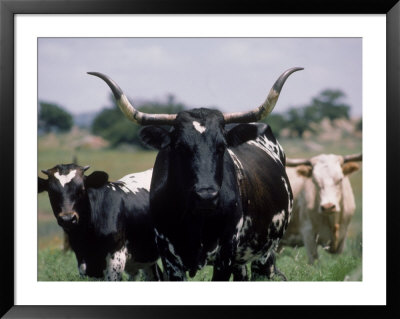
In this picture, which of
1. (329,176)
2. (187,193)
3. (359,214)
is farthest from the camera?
(329,176)

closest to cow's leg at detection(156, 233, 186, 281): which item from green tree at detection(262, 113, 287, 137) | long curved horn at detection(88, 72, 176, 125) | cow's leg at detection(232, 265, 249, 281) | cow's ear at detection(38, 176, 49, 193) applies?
cow's leg at detection(232, 265, 249, 281)

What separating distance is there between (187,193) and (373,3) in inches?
81.6

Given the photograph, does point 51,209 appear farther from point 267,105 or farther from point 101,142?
point 267,105

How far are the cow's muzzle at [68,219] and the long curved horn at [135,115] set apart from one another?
96 cm

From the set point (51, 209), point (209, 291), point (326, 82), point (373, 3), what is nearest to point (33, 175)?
point (51, 209)

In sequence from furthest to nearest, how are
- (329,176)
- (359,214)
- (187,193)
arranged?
(329,176), (359,214), (187,193)

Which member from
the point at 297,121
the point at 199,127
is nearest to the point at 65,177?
the point at 199,127

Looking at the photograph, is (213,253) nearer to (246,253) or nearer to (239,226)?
(239,226)

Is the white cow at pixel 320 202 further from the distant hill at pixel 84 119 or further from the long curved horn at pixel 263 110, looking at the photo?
the distant hill at pixel 84 119

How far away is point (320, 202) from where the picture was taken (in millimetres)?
9336

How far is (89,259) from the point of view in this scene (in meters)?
8.24

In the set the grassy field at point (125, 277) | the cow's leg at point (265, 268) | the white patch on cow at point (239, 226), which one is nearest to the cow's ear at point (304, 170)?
the grassy field at point (125, 277)

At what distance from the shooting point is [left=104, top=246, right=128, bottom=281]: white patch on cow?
811 cm

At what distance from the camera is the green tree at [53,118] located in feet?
26.2
